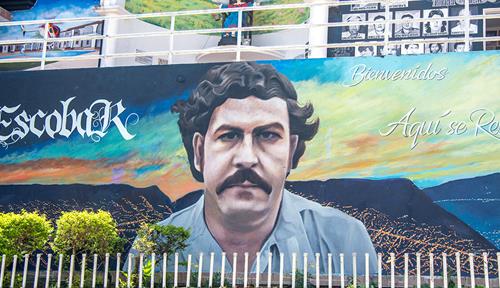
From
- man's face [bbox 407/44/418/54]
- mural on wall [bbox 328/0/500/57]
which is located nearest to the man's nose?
mural on wall [bbox 328/0/500/57]

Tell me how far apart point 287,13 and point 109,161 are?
655 cm

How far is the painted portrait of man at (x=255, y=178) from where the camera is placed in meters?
11.8

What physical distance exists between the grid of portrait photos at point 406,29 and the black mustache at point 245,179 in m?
4.53

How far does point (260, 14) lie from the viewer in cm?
1781

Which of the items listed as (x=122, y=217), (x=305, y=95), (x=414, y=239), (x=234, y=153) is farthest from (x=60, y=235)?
(x=414, y=239)

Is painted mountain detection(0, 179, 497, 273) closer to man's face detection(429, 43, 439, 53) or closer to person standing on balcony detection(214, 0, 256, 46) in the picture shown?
man's face detection(429, 43, 439, 53)

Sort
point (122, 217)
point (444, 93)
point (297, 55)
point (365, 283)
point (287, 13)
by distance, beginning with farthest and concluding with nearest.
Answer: point (287, 13)
point (297, 55)
point (122, 217)
point (444, 93)
point (365, 283)

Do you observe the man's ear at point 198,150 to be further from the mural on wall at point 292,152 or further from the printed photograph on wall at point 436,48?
the printed photograph on wall at point 436,48

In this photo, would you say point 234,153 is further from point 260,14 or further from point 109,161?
point 260,14

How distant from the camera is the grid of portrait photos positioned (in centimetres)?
1549

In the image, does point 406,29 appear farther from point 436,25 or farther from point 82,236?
point 82,236

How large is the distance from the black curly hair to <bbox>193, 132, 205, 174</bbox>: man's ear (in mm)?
60

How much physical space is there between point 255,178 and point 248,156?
1.23 feet

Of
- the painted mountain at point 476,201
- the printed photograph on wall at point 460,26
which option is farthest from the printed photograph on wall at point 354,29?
the painted mountain at point 476,201
